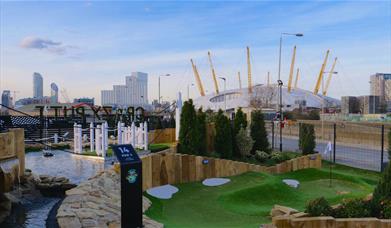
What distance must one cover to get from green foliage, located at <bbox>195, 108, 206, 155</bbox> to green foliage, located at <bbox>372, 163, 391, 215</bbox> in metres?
9.23

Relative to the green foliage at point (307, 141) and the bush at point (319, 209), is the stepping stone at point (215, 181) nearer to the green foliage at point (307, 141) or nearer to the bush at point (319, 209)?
the bush at point (319, 209)

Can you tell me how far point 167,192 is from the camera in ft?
43.8

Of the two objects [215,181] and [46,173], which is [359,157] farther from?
[46,173]

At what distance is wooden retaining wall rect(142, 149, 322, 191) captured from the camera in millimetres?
13938

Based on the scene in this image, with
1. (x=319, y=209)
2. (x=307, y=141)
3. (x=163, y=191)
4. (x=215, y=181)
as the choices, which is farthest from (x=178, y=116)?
(x=319, y=209)

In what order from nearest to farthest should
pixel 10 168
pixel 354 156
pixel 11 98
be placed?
pixel 10 168
pixel 354 156
pixel 11 98

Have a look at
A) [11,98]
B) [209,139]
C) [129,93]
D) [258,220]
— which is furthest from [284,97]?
[258,220]

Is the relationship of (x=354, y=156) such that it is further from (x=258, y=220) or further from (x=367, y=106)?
(x=367, y=106)

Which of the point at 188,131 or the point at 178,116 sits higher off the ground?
the point at 178,116

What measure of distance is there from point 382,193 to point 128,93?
141 meters

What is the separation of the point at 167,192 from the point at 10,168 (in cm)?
506

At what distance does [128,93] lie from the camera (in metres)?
147

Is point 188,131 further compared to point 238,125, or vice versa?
point 238,125

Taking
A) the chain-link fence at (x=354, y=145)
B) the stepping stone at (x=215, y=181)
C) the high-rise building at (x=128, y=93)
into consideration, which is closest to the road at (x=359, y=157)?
the chain-link fence at (x=354, y=145)
